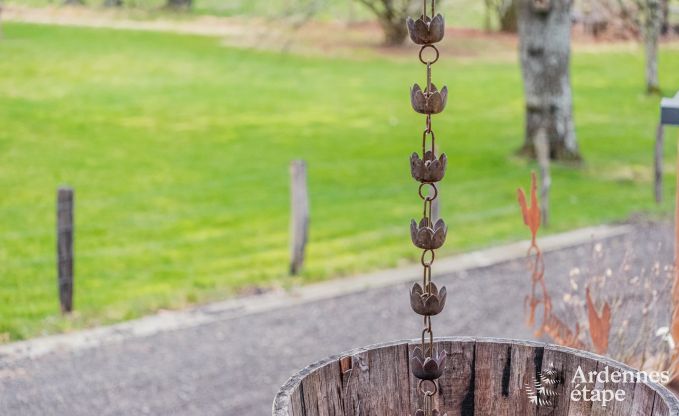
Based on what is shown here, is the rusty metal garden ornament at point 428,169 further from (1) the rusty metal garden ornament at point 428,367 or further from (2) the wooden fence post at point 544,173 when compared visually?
(2) the wooden fence post at point 544,173

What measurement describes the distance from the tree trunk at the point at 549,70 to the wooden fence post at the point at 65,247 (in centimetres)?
788

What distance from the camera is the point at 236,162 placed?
16.1 m

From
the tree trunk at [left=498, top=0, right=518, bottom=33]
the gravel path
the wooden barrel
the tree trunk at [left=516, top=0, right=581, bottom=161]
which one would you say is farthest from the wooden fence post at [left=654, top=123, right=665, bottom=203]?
the tree trunk at [left=498, top=0, right=518, bottom=33]

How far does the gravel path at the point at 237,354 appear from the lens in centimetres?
700

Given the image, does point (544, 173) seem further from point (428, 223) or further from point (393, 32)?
point (393, 32)

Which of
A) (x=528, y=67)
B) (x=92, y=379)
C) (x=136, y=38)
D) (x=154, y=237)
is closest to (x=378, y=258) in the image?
(x=154, y=237)

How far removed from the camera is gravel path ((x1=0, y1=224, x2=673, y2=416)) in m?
7.00

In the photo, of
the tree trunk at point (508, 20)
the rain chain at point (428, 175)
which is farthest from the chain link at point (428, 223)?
the tree trunk at point (508, 20)

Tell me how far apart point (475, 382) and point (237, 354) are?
199 inches

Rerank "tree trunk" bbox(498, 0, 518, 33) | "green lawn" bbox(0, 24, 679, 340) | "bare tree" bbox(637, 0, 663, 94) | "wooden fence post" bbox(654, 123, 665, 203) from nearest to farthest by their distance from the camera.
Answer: "green lawn" bbox(0, 24, 679, 340) → "wooden fence post" bbox(654, 123, 665, 203) → "bare tree" bbox(637, 0, 663, 94) → "tree trunk" bbox(498, 0, 518, 33)

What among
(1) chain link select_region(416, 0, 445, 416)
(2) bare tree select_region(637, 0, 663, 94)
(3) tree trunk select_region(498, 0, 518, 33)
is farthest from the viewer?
(3) tree trunk select_region(498, 0, 518, 33)

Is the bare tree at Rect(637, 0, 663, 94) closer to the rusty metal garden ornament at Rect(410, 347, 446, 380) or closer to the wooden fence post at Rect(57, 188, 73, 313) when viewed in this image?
the wooden fence post at Rect(57, 188, 73, 313)

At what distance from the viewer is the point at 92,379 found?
292 inches

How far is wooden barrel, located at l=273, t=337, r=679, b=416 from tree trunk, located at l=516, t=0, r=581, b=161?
11.7 m
